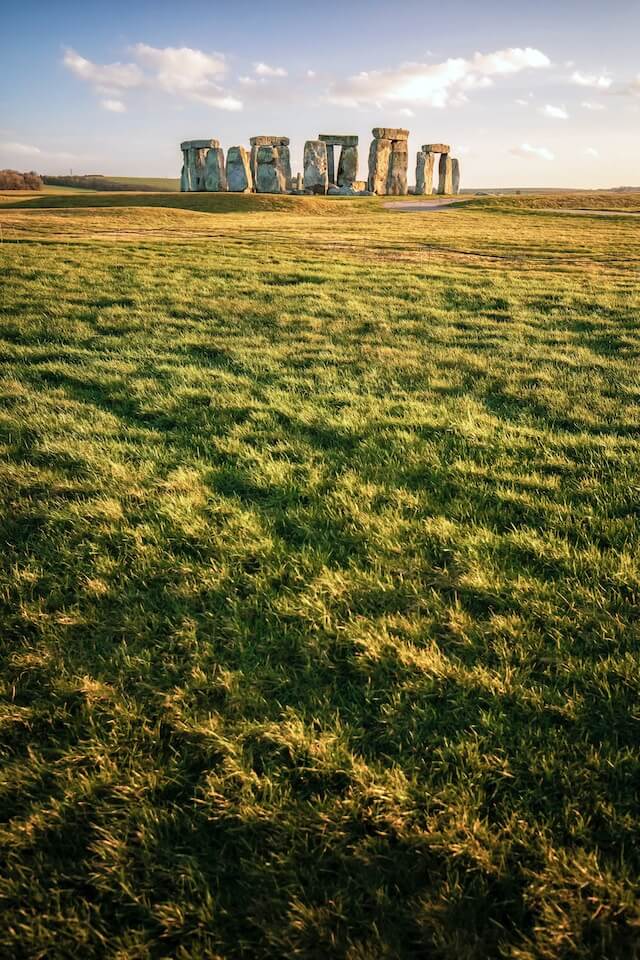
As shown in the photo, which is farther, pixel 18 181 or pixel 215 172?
pixel 18 181

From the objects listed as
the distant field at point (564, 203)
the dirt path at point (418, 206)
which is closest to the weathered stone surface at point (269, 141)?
the dirt path at point (418, 206)

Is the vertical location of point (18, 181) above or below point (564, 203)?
above

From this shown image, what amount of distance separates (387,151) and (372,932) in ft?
185

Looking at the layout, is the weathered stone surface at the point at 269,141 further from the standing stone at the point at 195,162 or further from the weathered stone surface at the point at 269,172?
the standing stone at the point at 195,162

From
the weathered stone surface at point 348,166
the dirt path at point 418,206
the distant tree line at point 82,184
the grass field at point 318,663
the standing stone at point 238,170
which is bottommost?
the grass field at point 318,663

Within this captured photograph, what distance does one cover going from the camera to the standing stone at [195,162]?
46625 millimetres

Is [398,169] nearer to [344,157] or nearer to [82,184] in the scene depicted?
[344,157]

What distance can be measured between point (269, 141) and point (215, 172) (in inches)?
203

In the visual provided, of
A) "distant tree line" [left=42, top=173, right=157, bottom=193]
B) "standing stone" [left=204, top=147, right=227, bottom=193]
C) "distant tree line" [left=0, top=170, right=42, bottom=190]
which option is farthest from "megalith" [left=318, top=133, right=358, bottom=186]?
"distant tree line" [left=42, top=173, right=157, bottom=193]

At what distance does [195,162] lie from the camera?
157 feet

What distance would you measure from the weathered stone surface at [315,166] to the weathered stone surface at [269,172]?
2.16 meters

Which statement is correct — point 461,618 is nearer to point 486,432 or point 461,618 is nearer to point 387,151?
point 486,432

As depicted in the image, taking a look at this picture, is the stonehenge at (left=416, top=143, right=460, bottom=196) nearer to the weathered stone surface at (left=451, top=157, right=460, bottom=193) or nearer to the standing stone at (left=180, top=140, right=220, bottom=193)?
the weathered stone surface at (left=451, top=157, right=460, bottom=193)

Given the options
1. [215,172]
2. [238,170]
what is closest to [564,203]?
[238,170]
